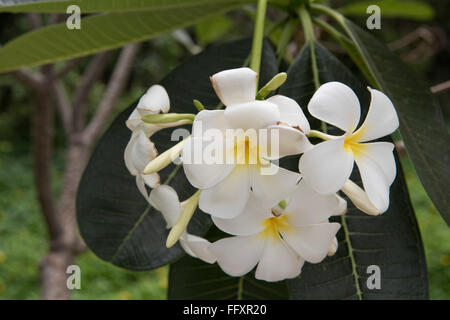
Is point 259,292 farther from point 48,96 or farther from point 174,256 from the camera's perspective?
point 48,96

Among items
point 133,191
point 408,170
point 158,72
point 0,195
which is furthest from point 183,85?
point 158,72

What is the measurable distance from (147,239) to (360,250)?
282 mm

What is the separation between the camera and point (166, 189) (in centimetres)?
52

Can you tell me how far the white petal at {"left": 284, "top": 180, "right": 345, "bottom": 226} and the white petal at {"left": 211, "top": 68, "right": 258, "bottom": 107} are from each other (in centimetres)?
9

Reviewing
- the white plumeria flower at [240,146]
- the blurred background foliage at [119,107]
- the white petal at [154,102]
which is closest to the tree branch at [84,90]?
the blurred background foliage at [119,107]

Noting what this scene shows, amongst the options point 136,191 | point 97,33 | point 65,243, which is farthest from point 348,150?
point 65,243

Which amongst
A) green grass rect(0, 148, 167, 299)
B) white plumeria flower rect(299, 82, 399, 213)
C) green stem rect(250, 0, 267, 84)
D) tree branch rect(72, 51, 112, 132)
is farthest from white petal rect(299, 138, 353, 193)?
green grass rect(0, 148, 167, 299)

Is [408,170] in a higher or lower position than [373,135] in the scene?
higher

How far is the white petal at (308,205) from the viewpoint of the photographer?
459 mm

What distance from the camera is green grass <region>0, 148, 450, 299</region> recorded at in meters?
2.76

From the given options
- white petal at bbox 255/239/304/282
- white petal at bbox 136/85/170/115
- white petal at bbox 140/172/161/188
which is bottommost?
white petal at bbox 255/239/304/282

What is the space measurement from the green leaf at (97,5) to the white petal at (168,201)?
28cm

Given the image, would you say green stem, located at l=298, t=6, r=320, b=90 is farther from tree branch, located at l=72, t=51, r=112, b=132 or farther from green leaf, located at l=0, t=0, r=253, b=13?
tree branch, located at l=72, t=51, r=112, b=132

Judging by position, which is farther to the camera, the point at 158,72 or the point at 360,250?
the point at 158,72
